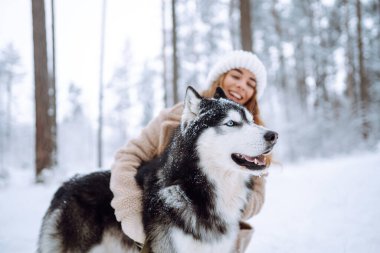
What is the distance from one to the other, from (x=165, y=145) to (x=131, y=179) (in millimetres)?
484

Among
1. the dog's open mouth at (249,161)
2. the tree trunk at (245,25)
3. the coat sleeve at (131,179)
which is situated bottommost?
the coat sleeve at (131,179)

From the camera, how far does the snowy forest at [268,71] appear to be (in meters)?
9.19

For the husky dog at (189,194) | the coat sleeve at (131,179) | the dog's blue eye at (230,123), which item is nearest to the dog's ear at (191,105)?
the husky dog at (189,194)

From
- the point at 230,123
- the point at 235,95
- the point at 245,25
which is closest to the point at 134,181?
the point at 230,123

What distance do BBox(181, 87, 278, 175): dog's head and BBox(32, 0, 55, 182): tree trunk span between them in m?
7.83

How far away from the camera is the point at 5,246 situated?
3906 millimetres

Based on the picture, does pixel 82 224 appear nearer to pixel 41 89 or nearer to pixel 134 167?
pixel 134 167

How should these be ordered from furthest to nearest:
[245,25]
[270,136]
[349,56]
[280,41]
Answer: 1. [280,41]
2. [349,56]
3. [245,25]
4. [270,136]

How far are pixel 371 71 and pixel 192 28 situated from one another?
13.1 metres

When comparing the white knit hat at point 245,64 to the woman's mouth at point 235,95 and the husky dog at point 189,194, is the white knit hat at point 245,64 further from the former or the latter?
the husky dog at point 189,194

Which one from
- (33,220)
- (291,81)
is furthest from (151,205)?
(291,81)

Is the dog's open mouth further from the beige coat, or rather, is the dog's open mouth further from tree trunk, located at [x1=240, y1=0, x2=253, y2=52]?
tree trunk, located at [x1=240, y1=0, x2=253, y2=52]

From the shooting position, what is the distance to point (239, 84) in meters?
3.38

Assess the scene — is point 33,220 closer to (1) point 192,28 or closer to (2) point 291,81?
(1) point 192,28
